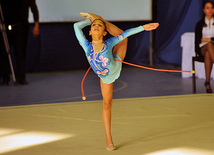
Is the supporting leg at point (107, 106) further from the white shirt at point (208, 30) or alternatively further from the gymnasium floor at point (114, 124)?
the white shirt at point (208, 30)

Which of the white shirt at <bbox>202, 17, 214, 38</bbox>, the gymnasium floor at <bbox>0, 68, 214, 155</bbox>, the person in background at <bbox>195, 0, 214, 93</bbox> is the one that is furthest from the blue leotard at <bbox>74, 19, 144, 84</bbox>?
the white shirt at <bbox>202, 17, 214, 38</bbox>

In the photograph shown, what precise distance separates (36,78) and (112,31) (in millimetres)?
4247

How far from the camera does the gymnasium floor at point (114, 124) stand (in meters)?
2.48

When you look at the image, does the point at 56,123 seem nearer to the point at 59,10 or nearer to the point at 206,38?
the point at 206,38

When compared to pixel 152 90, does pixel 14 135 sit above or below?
above

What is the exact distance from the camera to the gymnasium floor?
248cm

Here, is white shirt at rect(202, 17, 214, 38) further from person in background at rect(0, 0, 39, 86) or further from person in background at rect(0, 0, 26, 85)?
person in background at rect(0, 0, 26, 85)

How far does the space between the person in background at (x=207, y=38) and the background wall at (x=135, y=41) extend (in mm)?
2520

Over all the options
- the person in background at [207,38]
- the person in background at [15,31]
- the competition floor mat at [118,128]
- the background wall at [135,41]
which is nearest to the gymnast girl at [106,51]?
the competition floor mat at [118,128]

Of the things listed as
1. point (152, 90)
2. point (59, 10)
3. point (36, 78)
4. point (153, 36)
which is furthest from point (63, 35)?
point (152, 90)

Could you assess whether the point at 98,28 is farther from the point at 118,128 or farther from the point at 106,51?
the point at 118,128

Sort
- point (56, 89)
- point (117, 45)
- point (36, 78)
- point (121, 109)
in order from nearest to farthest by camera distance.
A: 1. point (117, 45)
2. point (121, 109)
3. point (56, 89)
4. point (36, 78)

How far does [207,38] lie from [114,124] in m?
2.42

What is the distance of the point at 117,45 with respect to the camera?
247cm
